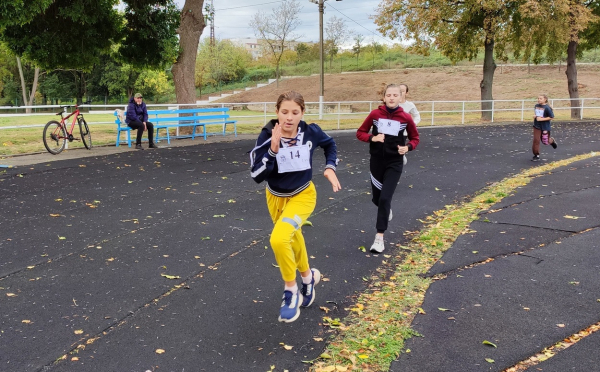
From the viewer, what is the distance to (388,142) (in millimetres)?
6516

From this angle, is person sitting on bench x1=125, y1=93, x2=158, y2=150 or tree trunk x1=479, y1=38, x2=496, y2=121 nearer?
person sitting on bench x1=125, y1=93, x2=158, y2=150

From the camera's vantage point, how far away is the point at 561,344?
379 centimetres

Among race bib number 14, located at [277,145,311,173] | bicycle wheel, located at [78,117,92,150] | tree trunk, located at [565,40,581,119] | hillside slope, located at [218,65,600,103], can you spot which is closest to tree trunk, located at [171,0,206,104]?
bicycle wheel, located at [78,117,92,150]

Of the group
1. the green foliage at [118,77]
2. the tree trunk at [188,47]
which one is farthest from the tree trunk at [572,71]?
the green foliage at [118,77]

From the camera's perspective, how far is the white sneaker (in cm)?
613

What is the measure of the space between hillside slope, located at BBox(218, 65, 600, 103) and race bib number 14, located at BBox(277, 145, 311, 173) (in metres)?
48.2

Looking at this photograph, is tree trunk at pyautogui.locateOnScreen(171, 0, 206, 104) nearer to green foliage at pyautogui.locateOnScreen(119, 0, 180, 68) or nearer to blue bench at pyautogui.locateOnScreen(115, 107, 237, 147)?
green foliage at pyautogui.locateOnScreen(119, 0, 180, 68)

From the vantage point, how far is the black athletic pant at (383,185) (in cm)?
625

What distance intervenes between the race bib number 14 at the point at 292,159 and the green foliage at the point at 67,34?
1389 cm

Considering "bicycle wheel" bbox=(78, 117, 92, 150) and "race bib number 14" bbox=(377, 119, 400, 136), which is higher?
A: "race bib number 14" bbox=(377, 119, 400, 136)

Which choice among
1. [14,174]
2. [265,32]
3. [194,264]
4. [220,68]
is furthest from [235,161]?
[220,68]

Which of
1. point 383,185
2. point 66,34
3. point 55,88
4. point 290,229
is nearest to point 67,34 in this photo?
point 66,34

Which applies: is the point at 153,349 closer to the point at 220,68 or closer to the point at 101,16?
the point at 101,16

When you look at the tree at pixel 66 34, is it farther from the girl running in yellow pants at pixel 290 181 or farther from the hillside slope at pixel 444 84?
the hillside slope at pixel 444 84
